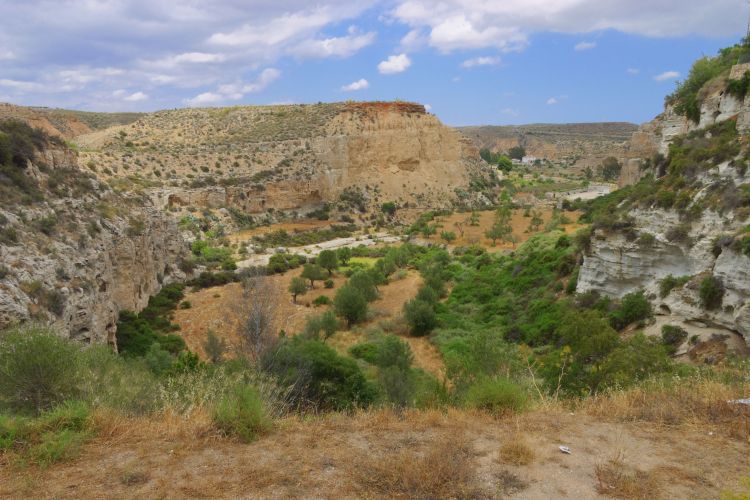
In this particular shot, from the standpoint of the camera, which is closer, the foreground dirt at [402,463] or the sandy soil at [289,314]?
the foreground dirt at [402,463]

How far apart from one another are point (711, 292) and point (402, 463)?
38.0 feet

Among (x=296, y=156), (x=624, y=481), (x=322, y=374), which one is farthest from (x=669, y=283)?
(x=296, y=156)

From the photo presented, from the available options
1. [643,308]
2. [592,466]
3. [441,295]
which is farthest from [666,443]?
[441,295]

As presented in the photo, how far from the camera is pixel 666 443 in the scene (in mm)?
5480

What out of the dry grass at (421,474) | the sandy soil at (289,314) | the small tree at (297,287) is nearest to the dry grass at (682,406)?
the dry grass at (421,474)

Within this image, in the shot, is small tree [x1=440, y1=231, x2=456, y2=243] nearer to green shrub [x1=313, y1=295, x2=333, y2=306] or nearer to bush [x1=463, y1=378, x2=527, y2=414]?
green shrub [x1=313, y1=295, x2=333, y2=306]

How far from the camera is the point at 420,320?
2191 centimetres

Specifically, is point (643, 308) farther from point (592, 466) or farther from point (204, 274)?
point (204, 274)

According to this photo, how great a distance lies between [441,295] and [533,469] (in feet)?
73.2

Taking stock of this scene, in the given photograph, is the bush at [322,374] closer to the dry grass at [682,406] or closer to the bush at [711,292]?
the dry grass at [682,406]

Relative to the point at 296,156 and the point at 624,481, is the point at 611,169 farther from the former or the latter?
the point at 624,481

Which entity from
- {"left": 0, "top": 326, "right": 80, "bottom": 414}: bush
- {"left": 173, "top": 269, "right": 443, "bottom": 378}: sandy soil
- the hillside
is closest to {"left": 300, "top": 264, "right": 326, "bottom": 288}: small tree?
{"left": 173, "top": 269, "right": 443, "bottom": 378}: sandy soil

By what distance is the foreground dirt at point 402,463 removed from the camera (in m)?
4.64

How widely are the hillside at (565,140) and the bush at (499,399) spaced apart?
9421cm
